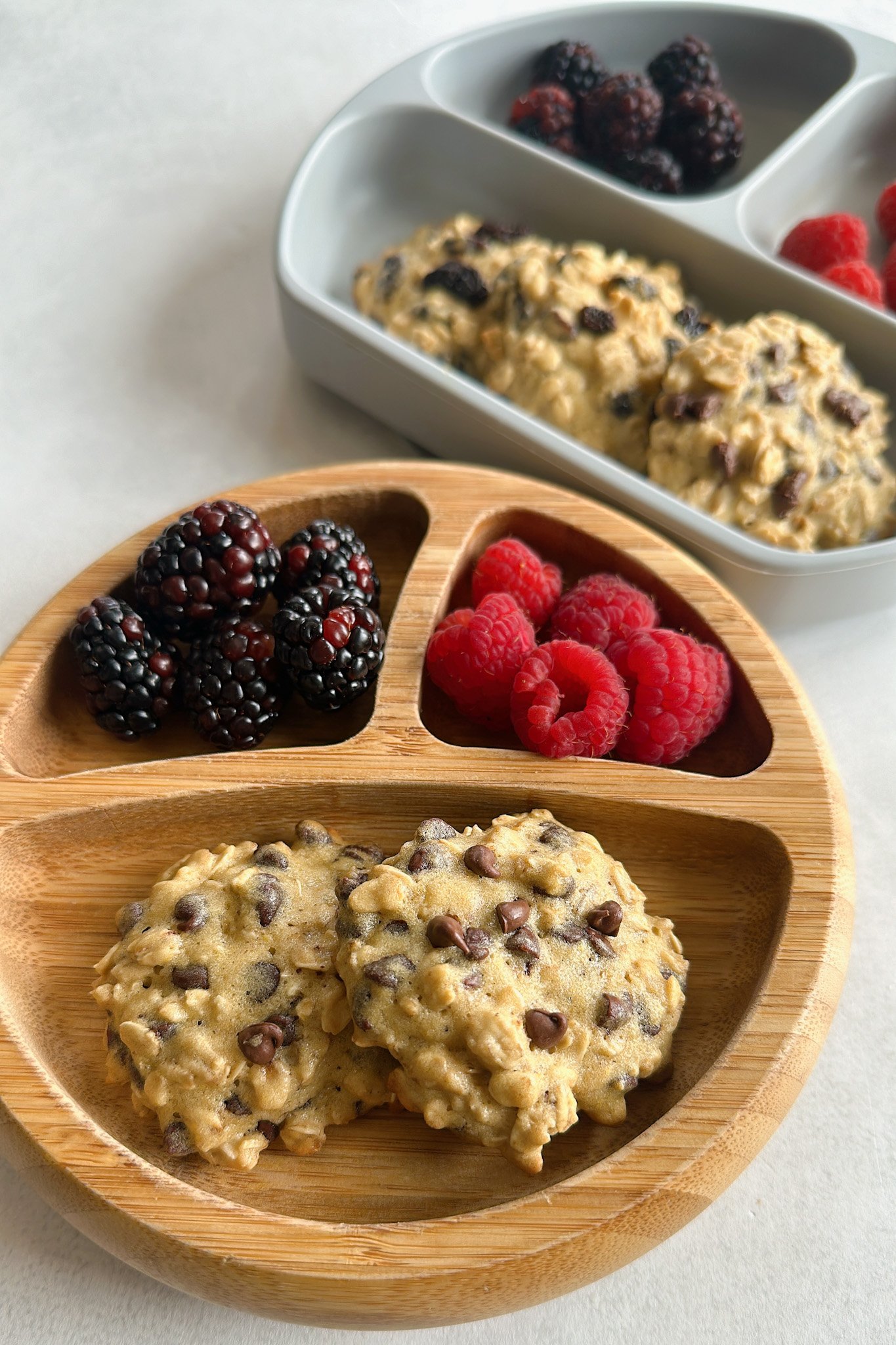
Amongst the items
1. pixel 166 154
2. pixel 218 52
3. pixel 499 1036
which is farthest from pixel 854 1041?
pixel 218 52

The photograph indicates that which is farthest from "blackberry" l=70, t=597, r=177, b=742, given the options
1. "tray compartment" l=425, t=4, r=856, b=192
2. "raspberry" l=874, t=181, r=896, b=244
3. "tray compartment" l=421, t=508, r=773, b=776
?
"raspberry" l=874, t=181, r=896, b=244

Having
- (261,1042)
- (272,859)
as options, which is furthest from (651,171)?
(261,1042)

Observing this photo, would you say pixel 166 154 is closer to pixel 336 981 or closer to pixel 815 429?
pixel 815 429

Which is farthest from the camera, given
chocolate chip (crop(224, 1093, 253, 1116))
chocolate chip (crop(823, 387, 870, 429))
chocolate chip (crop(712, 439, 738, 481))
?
chocolate chip (crop(823, 387, 870, 429))

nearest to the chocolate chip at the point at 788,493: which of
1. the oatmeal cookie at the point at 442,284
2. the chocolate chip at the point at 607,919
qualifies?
the oatmeal cookie at the point at 442,284

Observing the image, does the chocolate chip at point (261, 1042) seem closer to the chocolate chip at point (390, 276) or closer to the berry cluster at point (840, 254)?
the chocolate chip at point (390, 276)

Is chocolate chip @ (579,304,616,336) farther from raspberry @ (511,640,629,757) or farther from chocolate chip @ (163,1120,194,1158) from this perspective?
chocolate chip @ (163,1120,194,1158)
